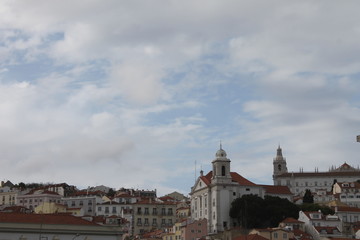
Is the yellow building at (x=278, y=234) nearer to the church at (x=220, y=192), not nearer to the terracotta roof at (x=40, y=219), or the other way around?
the church at (x=220, y=192)

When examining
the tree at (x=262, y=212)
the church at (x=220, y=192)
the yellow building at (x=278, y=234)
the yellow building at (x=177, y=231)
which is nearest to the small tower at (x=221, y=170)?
the church at (x=220, y=192)

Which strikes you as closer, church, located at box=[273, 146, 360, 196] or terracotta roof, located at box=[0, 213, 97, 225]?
terracotta roof, located at box=[0, 213, 97, 225]

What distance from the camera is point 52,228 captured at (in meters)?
57.3

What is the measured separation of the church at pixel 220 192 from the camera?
399 feet

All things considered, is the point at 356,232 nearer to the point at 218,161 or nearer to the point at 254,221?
the point at 254,221

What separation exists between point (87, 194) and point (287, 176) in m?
69.7

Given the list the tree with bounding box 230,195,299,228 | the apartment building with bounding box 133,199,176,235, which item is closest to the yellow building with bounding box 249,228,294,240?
the tree with bounding box 230,195,299,228

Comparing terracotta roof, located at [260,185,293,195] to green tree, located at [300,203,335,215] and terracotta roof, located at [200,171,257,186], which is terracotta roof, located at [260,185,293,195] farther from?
green tree, located at [300,203,335,215]

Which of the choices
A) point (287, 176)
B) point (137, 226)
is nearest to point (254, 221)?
point (137, 226)

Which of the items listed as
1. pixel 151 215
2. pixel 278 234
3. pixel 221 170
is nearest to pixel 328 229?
pixel 278 234

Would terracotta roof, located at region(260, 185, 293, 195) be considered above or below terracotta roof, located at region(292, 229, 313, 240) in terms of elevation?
above

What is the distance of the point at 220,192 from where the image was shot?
123062mm

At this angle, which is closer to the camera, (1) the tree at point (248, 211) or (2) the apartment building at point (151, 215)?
(1) the tree at point (248, 211)

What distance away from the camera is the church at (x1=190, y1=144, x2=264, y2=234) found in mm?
121575
